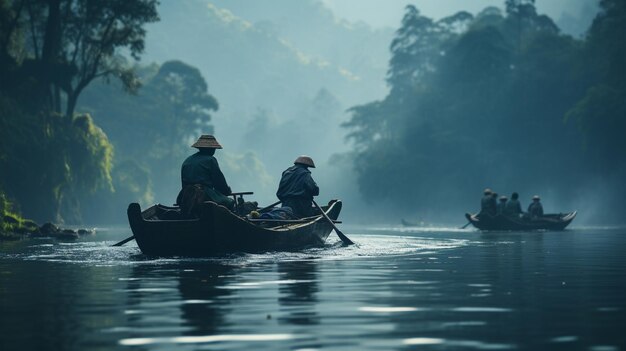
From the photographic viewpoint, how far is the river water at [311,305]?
7.27m

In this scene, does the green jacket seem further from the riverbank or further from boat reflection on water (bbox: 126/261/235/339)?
the riverbank

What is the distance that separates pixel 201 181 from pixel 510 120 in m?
56.8

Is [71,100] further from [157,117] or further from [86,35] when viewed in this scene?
[157,117]

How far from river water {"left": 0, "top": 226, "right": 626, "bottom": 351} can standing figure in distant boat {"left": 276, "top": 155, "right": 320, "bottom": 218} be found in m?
4.63

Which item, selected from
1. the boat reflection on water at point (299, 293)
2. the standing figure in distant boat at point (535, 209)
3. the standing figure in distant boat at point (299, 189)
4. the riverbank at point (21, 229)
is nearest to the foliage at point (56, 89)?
the riverbank at point (21, 229)

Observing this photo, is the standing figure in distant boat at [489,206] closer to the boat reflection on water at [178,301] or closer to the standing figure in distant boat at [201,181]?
the standing figure in distant boat at [201,181]

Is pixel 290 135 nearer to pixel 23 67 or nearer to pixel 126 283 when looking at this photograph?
pixel 23 67

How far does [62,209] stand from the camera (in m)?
53.6

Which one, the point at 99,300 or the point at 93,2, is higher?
the point at 93,2

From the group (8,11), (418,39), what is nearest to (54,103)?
(8,11)

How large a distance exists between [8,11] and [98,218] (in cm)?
3833

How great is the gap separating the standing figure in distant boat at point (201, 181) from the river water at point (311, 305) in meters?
1.57

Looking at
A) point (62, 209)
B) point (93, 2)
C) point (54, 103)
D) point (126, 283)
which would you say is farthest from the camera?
point (62, 209)

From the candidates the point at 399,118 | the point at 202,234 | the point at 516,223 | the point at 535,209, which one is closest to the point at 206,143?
the point at 202,234
